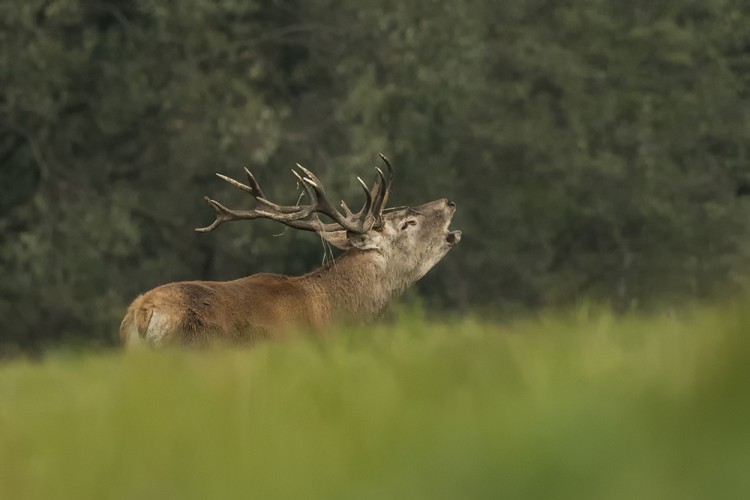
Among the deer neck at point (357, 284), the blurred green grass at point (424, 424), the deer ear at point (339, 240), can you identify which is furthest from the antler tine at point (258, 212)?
the blurred green grass at point (424, 424)

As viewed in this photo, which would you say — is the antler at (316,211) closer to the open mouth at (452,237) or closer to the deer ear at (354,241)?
the deer ear at (354,241)

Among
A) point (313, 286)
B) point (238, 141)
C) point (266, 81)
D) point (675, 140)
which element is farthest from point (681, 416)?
point (675, 140)

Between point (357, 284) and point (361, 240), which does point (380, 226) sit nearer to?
point (361, 240)

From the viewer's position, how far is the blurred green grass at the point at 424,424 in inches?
83.1

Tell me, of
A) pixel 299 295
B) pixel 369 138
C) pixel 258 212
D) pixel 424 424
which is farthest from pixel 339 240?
pixel 369 138

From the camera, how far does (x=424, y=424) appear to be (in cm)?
250

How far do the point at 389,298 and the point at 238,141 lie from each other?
12.8 m

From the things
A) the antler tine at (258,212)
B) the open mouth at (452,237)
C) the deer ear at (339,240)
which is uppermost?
the antler tine at (258,212)

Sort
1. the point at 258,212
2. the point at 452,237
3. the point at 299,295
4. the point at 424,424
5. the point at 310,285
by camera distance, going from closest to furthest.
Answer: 1. the point at 424,424
2. the point at 299,295
3. the point at 310,285
4. the point at 258,212
5. the point at 452,237

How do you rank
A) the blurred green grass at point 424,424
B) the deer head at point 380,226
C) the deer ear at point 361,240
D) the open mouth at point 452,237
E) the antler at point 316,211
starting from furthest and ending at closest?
the open mouth at point 452,237 < the deer ear at point 361,240 < the deer head at point 380,226 < the antler at point 316,211 < the blurred green grass at point 424,424

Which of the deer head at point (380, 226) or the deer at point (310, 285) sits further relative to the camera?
the deer head at point (380, 226)

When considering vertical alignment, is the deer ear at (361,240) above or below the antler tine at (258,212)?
below

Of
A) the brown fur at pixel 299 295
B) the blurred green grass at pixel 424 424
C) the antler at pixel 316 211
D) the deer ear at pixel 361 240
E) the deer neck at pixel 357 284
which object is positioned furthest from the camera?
the deer ear at pixel 361 240

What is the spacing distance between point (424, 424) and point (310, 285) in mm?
6741
